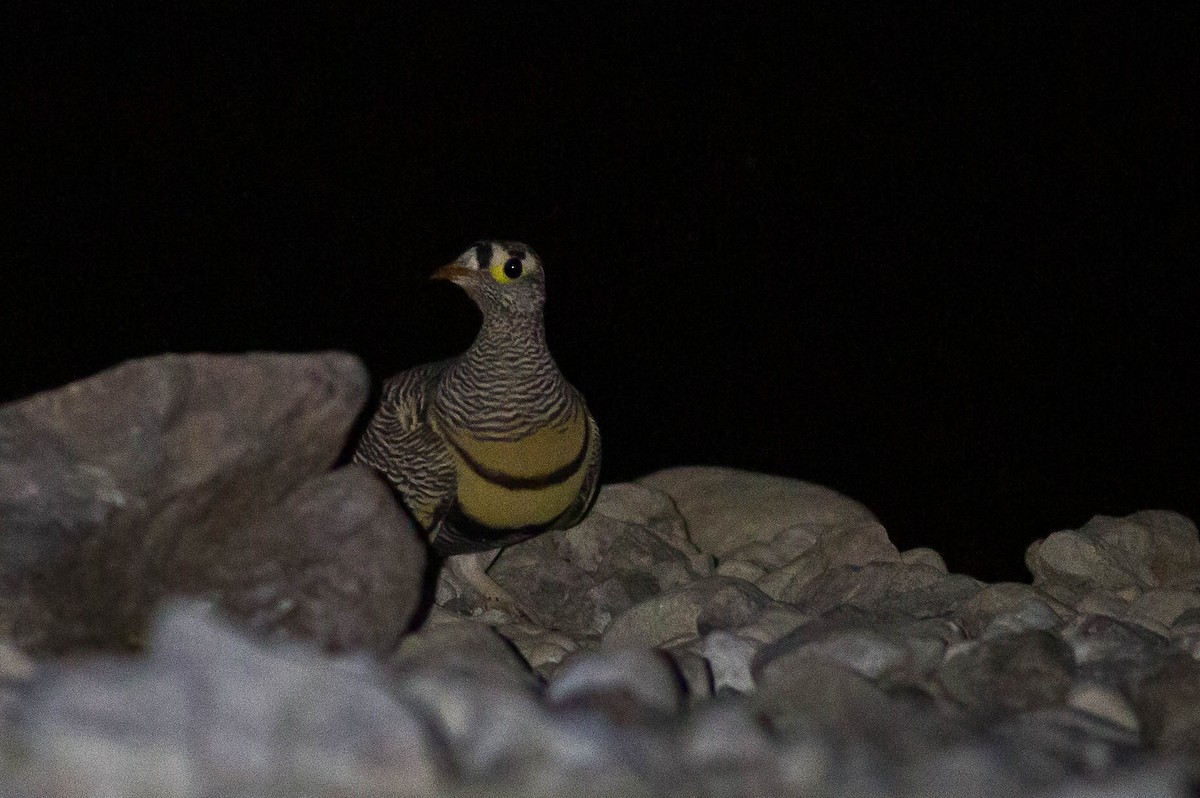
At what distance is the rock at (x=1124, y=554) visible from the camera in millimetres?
3930

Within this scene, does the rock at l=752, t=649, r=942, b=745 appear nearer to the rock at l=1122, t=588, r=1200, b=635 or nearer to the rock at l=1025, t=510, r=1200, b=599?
the rock at l=1122, t=588, r=1200, b=635

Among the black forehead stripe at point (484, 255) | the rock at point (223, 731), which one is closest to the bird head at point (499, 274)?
the black forehead stripe at point (484, 255)

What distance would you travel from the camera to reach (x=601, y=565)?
13.4 ft

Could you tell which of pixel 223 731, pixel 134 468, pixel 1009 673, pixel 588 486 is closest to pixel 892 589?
pixel 588 486

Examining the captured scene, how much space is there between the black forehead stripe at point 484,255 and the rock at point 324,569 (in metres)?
Answer: 1.44

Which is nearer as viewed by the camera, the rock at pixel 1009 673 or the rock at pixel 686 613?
the rock at pixel 1009 673

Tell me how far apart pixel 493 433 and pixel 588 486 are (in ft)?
1.24

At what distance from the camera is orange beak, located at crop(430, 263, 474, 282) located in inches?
148

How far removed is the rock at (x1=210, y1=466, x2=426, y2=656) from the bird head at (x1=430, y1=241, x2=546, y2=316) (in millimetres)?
1427

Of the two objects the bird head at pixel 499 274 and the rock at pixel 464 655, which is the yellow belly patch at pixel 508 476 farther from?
the rock at pixel 464 655

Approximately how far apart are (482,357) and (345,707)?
224cm

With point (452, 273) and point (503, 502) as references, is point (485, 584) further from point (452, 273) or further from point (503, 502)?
point (452, 273)

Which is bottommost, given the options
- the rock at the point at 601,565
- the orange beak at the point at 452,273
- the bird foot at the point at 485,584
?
the bird foot at the point at 485,584

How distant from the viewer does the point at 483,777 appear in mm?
1593
